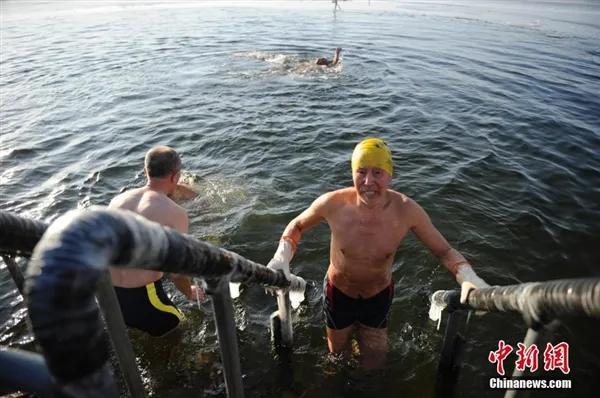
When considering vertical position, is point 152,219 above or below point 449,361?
above

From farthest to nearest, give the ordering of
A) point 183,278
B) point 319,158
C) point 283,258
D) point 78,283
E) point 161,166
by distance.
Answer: point 319,158 → point 183,278 → point 161,166 → point 283,258 → point 78,283

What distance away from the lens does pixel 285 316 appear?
404cm

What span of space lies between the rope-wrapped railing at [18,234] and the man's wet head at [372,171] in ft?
9.67

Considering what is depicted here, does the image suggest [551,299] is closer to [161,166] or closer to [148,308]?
[161,166]

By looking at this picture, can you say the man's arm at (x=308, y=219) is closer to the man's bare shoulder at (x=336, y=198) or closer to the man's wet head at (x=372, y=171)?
the man's bare shoulder at (x=336, y=198)

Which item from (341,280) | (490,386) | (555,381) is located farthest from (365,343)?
(555,381)

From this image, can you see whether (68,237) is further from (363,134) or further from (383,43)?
(383,43)

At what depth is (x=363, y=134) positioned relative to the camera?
1070cm

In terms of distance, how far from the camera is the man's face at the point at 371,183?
12.9 ft

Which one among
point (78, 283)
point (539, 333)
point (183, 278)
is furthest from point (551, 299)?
point (183, 278)

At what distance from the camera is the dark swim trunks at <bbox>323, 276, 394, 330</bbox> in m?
4.39

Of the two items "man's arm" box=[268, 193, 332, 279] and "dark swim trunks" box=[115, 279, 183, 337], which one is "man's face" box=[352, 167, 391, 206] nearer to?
"man's arm" box=[268, 193, 332, 279]

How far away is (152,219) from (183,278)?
47.6 inches

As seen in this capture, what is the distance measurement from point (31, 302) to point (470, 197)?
8.16 meters
